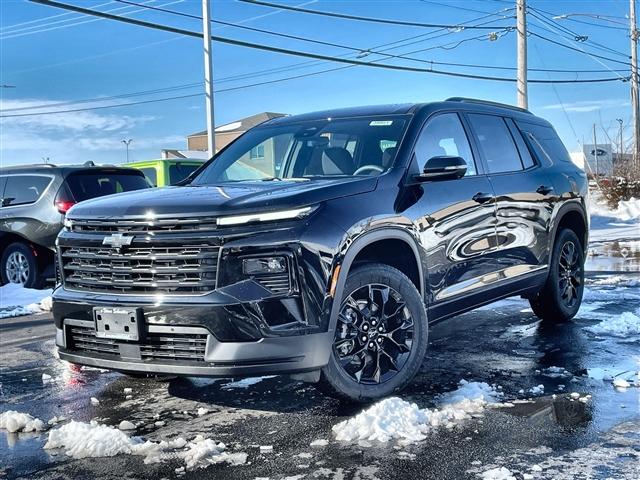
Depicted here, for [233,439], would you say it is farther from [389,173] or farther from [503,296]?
[503,296]

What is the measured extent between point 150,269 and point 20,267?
22.9 ft

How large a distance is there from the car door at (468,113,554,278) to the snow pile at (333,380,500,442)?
1.68 metres

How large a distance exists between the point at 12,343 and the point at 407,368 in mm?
4109

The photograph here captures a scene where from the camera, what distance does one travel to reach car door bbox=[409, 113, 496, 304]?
4.75m

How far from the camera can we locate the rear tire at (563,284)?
6531 millimetres

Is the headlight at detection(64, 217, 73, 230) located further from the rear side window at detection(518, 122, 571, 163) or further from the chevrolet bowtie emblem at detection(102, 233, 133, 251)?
the rear side window at detection(518, 122, 571, 163)

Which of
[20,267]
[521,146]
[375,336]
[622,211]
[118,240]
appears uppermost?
[521,146]

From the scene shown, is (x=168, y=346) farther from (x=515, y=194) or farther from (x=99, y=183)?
(x=99, y=183)

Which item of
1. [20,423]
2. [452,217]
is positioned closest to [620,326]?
[452,217]

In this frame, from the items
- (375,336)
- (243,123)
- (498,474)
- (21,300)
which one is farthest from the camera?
(243,123)

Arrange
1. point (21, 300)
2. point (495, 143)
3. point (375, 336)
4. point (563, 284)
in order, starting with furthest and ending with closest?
point (21, 300), point (563, 284), point (495, 143), point (375, 336)

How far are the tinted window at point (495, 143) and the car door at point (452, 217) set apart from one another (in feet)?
0.72

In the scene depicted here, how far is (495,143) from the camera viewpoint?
19.3ft

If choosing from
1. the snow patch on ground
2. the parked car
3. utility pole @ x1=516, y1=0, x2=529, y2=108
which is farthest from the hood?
utility pole @ x1=516, y1=0, x2=529, y2=108
